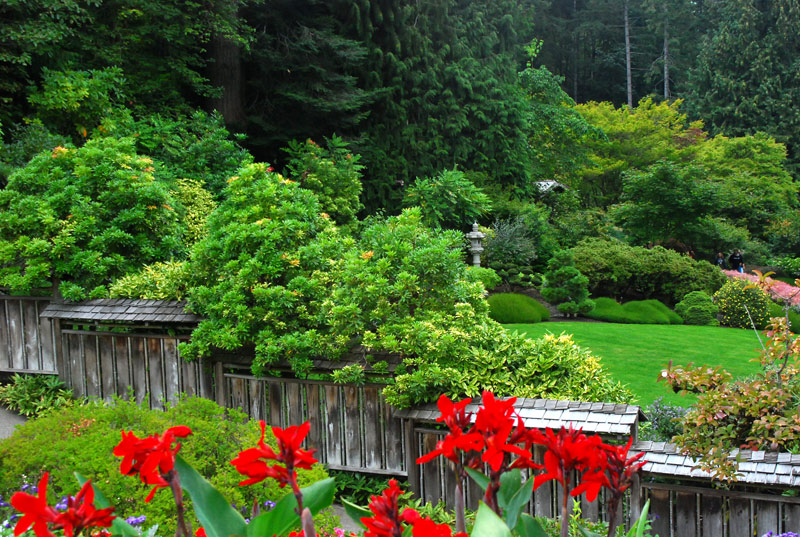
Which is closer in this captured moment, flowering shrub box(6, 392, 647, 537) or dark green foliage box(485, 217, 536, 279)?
flowering shrub box(6, 392, 647, 537)

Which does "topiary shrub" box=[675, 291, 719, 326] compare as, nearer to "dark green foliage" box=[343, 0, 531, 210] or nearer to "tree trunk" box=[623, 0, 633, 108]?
"dark green foliage" box=[343, 0, 531, 210]

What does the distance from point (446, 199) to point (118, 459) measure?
13.0m

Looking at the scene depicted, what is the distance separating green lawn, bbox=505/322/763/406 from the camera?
9.90 meters

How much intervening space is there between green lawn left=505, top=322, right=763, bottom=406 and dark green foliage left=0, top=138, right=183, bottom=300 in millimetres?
5804

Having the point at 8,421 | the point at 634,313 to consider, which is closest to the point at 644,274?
the point at 634,313

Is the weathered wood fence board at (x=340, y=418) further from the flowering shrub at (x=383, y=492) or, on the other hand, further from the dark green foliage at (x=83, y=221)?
the flowering shrub at (x=383, y=492)

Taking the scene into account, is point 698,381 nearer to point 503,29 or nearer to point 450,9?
point 450,9

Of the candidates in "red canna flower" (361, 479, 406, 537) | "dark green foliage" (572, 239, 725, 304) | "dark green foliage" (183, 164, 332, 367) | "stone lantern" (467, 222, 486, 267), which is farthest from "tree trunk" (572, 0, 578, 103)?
"red canna flower" (361, 479, 406, 537)

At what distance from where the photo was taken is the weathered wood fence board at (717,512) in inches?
172

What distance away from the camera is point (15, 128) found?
38.1 ft

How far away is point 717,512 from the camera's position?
4.54 meters

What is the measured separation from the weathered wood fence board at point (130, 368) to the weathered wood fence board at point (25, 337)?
0.36 metres

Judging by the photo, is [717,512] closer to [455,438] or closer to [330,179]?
[455,438]

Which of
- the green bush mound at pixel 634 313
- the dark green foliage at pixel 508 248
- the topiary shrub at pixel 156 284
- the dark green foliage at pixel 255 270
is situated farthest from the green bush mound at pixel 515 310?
the topiary shrub at pixel 156 284
